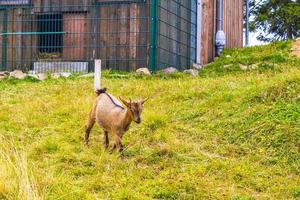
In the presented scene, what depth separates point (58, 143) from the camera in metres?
Result: 7.89

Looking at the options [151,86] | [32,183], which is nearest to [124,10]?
[151,86]

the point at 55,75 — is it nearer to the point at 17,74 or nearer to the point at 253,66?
the point at 17,74

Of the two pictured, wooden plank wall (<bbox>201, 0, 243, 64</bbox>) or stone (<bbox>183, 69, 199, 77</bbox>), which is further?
wooden plank wall (<bbox>201, 0, 243, 64</bbox>)

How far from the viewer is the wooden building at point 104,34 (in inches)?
544

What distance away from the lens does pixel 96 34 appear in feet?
46.6

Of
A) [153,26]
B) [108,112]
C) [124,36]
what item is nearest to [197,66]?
[124,36]

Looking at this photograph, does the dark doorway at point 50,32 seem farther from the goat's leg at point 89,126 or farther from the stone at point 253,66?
the goat's leg at point 89,126

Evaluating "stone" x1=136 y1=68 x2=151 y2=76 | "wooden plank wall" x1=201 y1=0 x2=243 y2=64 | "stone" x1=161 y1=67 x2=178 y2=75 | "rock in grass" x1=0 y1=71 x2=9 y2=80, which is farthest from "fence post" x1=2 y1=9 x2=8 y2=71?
"wooden plank wall" x1=201 y1=0 x2=243 y2=64

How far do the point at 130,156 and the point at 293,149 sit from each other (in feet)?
5.91

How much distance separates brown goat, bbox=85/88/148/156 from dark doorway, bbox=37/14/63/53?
21.1ft

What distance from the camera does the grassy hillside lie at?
6.47 metres

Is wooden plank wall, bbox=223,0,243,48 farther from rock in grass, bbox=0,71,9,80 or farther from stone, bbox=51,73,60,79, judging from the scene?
rock in grass, bbox=0,71,9,80

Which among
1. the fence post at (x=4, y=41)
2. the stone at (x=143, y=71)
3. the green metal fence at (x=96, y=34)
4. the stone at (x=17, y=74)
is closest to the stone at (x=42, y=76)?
the stone at (x=17, y=74)

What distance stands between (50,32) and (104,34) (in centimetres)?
112
